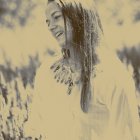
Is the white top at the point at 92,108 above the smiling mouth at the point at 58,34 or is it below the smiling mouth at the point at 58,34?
below

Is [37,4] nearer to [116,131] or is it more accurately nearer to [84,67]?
[84,67]

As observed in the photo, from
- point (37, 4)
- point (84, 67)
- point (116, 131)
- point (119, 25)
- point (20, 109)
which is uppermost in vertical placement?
point (37, 4)

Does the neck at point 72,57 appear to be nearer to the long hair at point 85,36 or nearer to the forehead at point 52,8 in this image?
the long hair at point 85,36

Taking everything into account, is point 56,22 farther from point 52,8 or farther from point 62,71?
point 62,71

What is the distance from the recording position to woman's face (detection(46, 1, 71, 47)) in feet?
5.07

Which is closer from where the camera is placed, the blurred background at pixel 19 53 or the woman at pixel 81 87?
the woman at pixel 81 87

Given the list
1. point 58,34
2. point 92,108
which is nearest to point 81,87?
Result: point 92,108

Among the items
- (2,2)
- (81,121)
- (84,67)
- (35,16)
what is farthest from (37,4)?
(81,121)

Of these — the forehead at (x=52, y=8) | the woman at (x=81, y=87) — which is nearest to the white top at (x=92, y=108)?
the woman at (x=81, y=87)

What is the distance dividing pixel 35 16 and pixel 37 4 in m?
0.04

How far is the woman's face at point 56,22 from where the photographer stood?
154cm

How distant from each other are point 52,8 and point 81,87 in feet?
0.96

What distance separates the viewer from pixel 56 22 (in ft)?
5.11

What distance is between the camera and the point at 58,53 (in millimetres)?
1559
